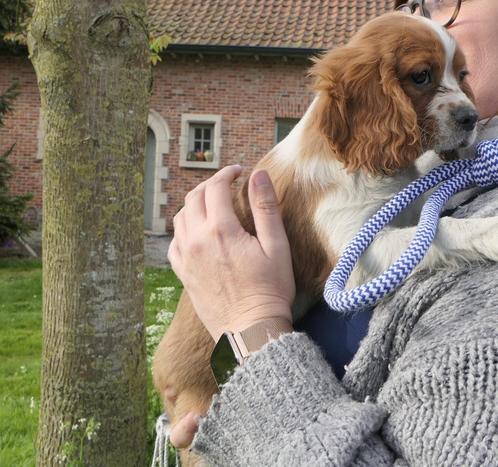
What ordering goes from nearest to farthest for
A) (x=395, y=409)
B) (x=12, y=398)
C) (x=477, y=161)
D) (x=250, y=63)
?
(x=395, y=409), (x=477, y=161), (x=12, y=398), (x=250, y=63)

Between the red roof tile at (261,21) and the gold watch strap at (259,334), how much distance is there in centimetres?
1630

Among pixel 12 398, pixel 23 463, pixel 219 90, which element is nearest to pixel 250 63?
pixel 219 90

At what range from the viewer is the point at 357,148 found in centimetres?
225

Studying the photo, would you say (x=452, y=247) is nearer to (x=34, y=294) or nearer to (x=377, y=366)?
(x=377, y=366)

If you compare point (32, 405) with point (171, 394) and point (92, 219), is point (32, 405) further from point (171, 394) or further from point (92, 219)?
point (171, 394)

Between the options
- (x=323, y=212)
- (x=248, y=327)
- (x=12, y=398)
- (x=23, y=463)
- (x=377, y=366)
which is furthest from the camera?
(x=12, y=398)

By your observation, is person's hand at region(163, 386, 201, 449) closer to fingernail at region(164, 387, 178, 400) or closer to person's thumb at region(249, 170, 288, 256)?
fingernail at region(164, 387, 178, 400)

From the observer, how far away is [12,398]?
5934 mm

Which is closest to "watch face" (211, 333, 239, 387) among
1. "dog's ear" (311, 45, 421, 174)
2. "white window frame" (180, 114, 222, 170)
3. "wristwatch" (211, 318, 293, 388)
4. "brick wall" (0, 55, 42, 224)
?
"wristwatch" (211, 318, 293, 388)

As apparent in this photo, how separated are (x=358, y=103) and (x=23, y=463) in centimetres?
360

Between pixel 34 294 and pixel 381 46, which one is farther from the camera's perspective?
pixel 34 294

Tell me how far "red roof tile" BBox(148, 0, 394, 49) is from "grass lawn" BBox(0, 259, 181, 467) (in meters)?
7.21

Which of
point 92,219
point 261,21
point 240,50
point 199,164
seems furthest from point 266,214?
point 261,21

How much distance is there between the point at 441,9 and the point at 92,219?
212 centimetres
